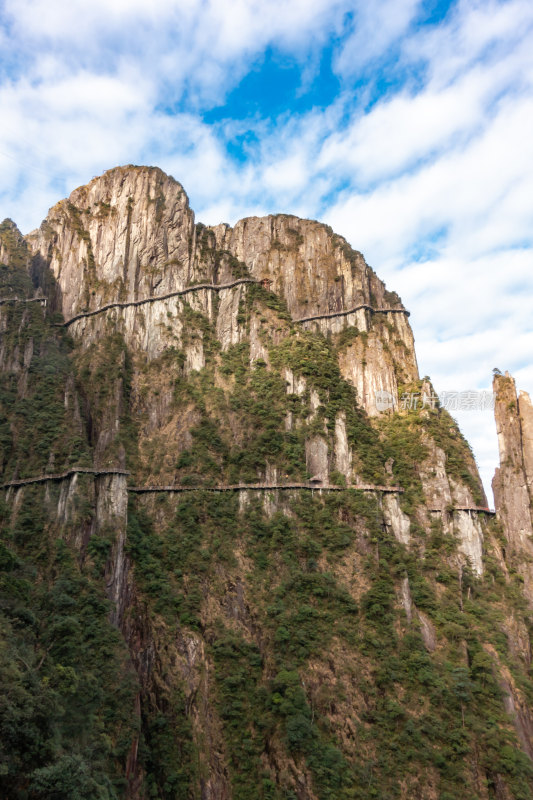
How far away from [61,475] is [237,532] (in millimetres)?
14911

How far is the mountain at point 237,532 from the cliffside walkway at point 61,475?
0.17 meters

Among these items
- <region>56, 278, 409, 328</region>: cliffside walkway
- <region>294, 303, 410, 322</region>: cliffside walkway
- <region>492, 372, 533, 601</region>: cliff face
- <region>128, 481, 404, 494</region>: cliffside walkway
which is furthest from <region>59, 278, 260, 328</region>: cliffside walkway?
<region>492, 372, 533, 601</region>: cliff face

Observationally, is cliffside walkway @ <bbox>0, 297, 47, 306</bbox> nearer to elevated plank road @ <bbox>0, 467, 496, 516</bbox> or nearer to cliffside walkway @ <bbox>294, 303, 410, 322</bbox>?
elevated plank road @ <bbox>0, 467, 496, 516</bbox>

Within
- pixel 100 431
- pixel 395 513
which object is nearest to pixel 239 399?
pixel 100 431

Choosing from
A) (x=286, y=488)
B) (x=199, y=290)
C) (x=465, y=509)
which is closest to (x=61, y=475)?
(x=286, y=488)

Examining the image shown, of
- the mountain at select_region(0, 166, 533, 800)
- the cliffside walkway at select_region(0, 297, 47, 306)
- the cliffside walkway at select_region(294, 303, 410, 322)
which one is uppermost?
the cliffside walkway at select_region(0, 297, 47, 306)

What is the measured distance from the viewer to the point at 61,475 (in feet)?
147

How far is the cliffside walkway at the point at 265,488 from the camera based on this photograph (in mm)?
48219

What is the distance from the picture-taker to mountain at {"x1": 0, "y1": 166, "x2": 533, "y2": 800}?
113 ft

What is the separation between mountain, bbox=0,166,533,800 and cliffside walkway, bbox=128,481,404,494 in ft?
0.68

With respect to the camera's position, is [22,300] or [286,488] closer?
[286,488]

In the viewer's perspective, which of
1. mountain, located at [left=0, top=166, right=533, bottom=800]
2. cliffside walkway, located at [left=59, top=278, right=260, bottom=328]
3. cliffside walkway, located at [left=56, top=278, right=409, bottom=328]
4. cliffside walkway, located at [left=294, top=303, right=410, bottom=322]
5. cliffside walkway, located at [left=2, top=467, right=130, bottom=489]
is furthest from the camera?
cliffside walkway, located at [left=294, top=303, right=410, bottom=322]

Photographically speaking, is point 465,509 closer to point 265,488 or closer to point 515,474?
point 515,474

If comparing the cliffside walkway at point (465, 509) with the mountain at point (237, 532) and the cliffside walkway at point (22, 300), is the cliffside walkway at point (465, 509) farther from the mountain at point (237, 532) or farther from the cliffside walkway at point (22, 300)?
the cliffside walkway at point (22, 300)
